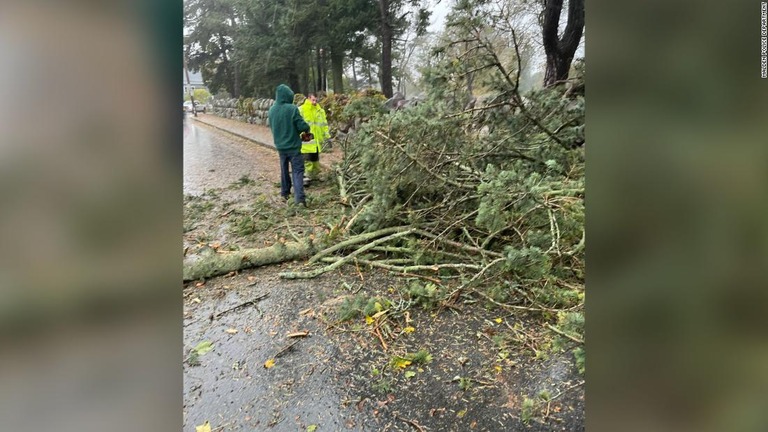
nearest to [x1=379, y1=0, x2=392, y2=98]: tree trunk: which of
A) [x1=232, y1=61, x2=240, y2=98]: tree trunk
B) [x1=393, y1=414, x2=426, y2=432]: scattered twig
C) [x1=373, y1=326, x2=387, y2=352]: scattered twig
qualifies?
[x1=232, y1=61, x2=240, y2=98]: tree trunk

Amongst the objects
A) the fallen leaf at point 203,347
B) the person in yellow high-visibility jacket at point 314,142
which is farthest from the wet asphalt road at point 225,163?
the fallen leaf at point 203,347

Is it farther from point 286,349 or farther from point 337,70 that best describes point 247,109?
point 286,349

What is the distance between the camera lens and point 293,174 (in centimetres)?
337

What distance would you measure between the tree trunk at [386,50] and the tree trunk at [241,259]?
1.47 metres

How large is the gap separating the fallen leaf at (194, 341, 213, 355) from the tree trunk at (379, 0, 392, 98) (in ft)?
7.43

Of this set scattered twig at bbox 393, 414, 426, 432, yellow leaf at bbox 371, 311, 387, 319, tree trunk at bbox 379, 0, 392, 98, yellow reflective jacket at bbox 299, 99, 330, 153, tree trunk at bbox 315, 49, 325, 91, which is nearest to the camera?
scattered twig at bbox 393, 414, 426, 432

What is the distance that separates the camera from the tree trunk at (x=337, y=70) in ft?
10.2

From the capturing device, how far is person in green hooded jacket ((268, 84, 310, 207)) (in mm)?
3281

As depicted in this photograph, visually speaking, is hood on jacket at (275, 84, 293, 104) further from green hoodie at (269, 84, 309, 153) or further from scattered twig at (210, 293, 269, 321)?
scattered twig at (210, 293, 269, 321)

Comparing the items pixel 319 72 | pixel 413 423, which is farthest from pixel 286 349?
pixel 319 72
